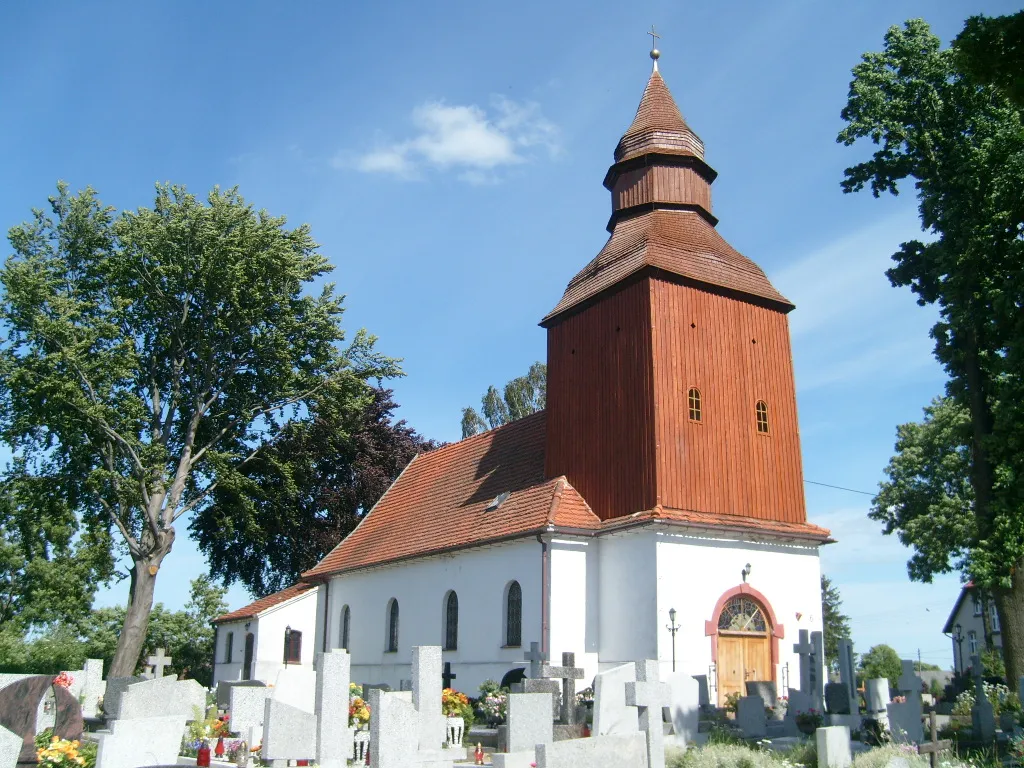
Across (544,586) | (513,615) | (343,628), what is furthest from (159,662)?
(544,586)

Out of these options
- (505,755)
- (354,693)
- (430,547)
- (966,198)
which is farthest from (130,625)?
(966,198)

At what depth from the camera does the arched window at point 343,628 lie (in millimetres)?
29312

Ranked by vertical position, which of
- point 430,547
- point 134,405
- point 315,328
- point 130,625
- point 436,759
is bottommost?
point 436,759

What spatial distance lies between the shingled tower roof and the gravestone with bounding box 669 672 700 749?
990 cm

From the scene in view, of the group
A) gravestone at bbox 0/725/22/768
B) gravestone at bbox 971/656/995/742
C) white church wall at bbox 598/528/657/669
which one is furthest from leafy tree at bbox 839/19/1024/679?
gravestone at bbox 0/725/22/768

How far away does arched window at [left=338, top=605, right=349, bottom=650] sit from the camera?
2931 cm

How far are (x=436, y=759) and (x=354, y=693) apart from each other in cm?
649

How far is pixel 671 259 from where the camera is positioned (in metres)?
21.9

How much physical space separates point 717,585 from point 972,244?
27.3 ft

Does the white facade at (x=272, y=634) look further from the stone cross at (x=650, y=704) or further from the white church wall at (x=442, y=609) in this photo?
the stone cross at (x=650, y=704)

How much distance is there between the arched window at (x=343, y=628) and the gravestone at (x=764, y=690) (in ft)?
48.7

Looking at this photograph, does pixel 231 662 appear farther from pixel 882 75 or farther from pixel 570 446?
pixel 882 75

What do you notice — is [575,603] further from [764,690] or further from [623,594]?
[764,690]

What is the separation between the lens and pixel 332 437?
1292 inches
